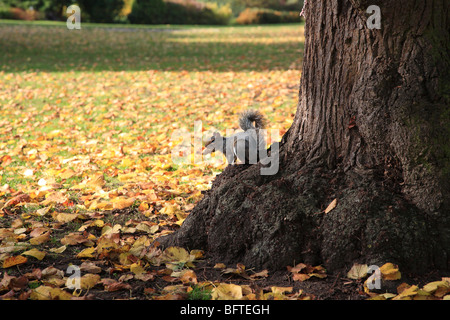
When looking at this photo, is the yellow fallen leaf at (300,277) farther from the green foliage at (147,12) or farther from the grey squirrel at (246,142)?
the green foliage at (147,12)

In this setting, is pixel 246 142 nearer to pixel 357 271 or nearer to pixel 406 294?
pixel 357 271

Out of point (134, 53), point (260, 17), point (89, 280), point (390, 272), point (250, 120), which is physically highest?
point (260, 17)

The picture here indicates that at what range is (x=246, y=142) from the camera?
151 inches

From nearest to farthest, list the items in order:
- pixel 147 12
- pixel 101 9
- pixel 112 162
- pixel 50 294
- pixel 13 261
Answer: pixel 50 294 < pixel 13 261 < pixel 112 162 < pixel 101 9 < pixel 147 12

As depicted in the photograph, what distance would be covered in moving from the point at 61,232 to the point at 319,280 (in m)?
2.02

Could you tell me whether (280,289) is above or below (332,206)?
below

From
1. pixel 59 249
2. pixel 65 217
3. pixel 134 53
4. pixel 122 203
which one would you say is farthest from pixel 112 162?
pixel 134 53

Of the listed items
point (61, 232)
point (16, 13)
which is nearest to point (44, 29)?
point (16, 13)

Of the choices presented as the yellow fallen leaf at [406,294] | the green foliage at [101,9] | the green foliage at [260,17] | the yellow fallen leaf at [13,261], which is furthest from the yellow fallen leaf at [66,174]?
the green foliage at [260,17]

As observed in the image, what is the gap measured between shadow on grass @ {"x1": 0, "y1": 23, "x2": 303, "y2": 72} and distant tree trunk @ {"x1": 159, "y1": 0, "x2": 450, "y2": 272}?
9009 millimetres

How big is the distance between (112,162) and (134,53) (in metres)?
11.8

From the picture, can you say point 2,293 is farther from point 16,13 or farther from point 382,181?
point 16,13

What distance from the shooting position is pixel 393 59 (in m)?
2.78

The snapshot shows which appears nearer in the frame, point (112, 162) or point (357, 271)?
point (357, 271)
